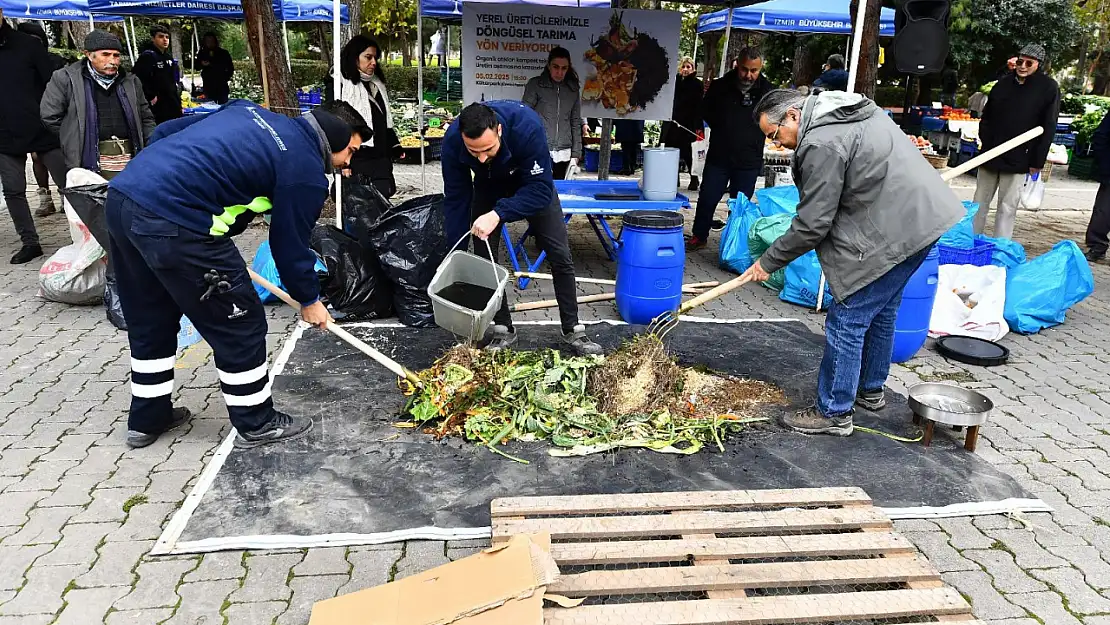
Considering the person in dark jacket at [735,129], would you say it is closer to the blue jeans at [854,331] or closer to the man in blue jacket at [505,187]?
the man in blue jacket at [505,187]

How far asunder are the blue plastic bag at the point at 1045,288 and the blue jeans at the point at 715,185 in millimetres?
2381

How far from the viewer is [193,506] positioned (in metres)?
3.00

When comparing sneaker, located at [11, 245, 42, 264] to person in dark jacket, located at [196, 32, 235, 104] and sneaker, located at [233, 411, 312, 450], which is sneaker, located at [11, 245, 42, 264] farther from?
person in dark jacket, located at [196, 32, 235, 104]

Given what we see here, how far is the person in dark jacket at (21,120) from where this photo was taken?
20.2 feet

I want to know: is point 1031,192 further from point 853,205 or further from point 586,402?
point 586,402

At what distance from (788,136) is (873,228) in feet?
1.84

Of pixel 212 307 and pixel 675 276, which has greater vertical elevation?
pixel 212 307

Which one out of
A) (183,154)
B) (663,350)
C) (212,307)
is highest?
(183,154)

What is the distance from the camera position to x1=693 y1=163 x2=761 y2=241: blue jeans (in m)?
7.03

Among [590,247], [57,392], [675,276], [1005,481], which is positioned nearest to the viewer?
[1005,481]

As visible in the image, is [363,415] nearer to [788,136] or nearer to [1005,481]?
[788,136]

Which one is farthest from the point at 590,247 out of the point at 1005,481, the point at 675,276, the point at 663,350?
the point at 1005,481

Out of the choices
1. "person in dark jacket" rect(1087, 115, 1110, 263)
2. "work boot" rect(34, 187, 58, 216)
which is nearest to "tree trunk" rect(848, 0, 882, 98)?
"person in dark jacket" rect(1087, 115, 1110, 263)

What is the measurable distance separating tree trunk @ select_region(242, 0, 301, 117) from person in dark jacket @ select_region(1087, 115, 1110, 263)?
7.66 m
